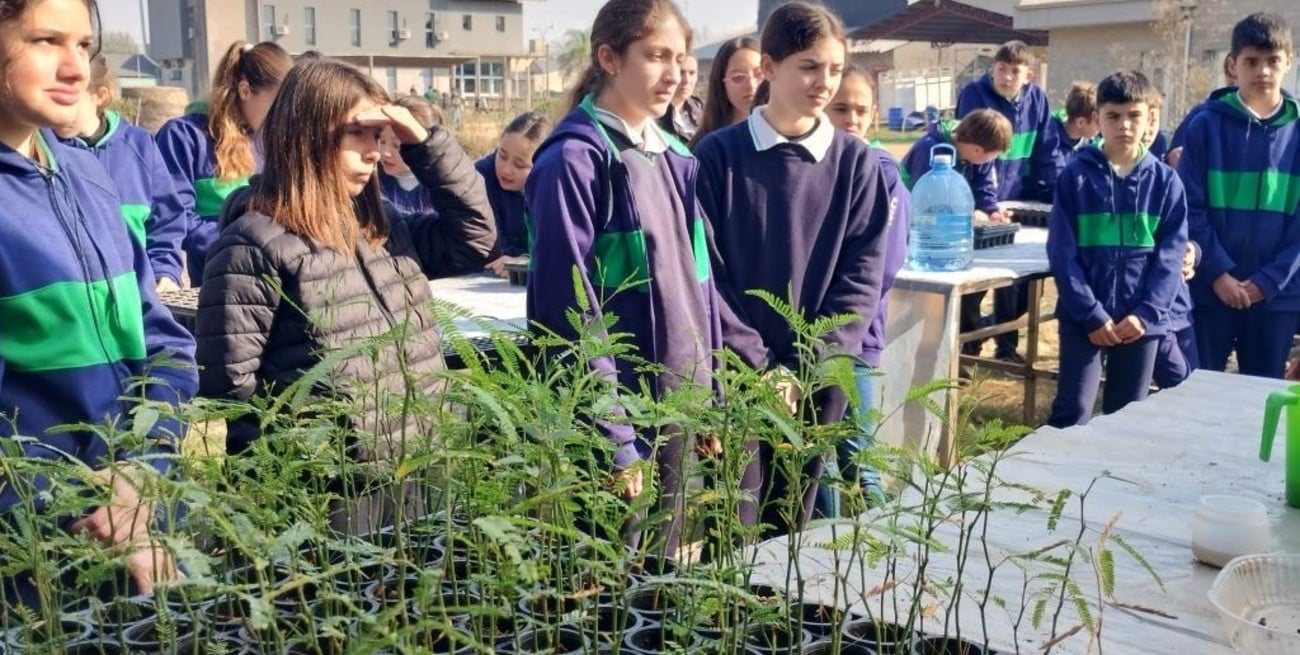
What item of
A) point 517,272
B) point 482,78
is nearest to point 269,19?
point 482,78

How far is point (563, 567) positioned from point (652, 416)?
26 centimetres

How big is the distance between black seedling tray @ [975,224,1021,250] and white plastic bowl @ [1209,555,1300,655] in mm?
3532

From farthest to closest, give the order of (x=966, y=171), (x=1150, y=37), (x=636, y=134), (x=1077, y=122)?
(x=1150, y=37) < (x=1077, y=122) < (x=966, y=171) < (x=636, y=134)

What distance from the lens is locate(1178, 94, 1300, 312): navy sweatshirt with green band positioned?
4.41 m

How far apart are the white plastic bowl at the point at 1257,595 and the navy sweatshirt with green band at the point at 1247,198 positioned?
3.07m

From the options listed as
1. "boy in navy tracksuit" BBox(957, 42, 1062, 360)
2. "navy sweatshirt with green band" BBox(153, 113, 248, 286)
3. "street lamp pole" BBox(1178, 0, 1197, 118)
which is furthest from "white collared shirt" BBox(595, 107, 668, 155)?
"street lamp pole" BBox(1178, 0, 1197, 118)

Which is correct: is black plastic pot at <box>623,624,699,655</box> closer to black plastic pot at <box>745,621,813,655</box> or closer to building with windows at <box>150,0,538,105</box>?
black plastic pot at <box>745,621,813,655</box>

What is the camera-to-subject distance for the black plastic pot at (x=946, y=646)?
124cm

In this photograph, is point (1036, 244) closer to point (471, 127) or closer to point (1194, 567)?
point (1194, 567)

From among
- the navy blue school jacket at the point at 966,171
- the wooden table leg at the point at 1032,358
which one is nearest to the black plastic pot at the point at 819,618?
the wooden table leg at the point at 1032,358

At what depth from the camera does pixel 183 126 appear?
422cm

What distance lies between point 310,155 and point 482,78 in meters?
49.9

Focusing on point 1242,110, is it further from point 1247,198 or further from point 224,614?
point 224,614

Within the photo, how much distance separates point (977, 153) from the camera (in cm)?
577
